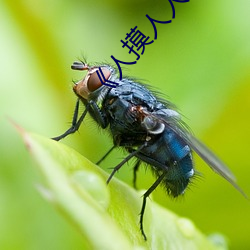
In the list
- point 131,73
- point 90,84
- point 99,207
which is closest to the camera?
point 99,207

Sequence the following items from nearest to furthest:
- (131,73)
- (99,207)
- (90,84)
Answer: (99,207) < (90,84) < (131,73)

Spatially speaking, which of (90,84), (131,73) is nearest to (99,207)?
(90,84)

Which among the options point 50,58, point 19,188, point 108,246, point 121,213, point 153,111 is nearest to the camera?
point 108,246

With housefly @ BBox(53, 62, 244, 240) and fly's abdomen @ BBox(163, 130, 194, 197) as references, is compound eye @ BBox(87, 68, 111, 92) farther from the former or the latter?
fly's abdomen @ BBox(163, 130, 194, 197)

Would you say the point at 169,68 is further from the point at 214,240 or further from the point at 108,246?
the point at 108,246

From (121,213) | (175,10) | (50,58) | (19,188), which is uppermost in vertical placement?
(175,10)

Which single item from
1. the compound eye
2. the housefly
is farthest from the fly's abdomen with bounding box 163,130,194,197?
the compound eye

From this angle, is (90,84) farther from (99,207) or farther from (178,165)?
(99,207)

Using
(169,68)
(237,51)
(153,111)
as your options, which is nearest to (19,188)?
(153,111)
